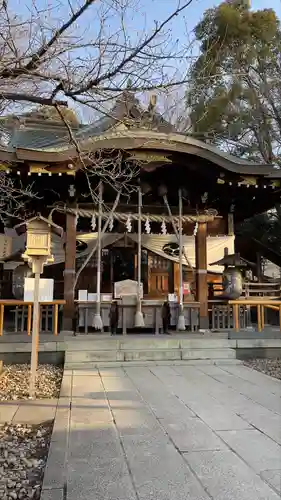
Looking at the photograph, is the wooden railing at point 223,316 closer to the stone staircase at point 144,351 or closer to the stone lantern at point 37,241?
the stone staircase at point 144,351

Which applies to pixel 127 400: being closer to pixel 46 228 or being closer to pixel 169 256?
pixel 46 228

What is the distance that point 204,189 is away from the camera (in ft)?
33.7

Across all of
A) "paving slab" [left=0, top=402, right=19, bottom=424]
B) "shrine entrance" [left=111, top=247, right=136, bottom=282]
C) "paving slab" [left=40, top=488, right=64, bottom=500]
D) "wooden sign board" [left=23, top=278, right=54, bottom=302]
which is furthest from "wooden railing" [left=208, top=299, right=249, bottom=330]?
"paving slab" [left=40, top=488, right=64, bottom=500]

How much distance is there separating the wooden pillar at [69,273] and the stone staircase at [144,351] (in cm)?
114

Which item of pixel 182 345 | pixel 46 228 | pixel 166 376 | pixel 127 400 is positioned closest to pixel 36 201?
pixel 46 228

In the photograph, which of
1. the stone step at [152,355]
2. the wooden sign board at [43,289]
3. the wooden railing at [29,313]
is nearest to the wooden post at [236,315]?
the stone step at [152,355]

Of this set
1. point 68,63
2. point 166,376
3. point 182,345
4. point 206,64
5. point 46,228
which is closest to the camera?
point 68,63

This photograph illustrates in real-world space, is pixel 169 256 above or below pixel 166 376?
above

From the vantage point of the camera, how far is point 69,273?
9.29 m

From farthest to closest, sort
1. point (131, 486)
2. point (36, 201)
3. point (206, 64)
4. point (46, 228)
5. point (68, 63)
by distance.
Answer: point (36, 201) < point (46, 228) < point (206, 64) < point (68, 63) < point (131, 486)

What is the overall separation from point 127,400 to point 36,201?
6401mm

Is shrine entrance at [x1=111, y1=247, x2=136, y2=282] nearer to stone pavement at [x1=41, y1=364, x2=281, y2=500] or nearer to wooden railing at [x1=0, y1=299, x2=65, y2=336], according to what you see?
wooden railing at [x1=0, y1=299, x2=65, y2=336]

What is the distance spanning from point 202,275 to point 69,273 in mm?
3259

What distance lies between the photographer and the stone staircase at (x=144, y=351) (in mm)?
7469
